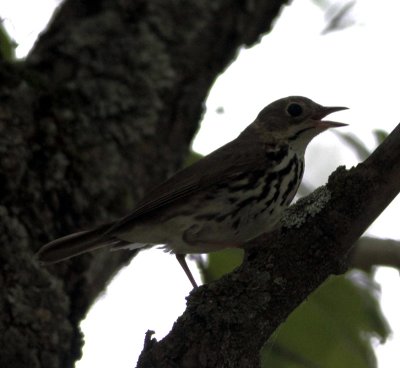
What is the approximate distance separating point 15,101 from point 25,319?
1085mm

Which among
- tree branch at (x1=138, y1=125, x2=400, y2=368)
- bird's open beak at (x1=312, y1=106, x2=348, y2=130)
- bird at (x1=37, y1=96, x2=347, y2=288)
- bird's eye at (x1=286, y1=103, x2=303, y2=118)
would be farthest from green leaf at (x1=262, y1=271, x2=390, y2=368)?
bird's eye at (x1=286, y1=103, x2=303, y2=118)

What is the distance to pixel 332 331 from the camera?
407 centimetres

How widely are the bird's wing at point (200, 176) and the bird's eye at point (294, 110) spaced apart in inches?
14.8

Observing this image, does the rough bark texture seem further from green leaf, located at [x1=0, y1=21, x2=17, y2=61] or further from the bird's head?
the bird's head

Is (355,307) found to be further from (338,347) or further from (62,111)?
(62,111)

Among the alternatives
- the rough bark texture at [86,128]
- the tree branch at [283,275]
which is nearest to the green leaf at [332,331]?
the tree branch at [283,275]

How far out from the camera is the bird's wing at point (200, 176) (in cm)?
472

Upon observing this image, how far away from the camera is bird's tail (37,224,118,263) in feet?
13.2

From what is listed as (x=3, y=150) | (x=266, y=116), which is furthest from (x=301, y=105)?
(x=3, y=150)

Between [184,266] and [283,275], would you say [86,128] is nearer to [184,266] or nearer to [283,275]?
[184,266]

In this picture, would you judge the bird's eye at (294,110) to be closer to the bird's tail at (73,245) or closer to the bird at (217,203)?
the bird at (217,203)

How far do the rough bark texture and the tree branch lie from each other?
1003mm

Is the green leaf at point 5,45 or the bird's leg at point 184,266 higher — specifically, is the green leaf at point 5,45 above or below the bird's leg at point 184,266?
above

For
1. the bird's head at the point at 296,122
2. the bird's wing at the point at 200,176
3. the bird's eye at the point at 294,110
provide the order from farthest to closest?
1. the bird's eye at the point at 294,110
2. the bird's head at the point at 296,122
3. the bird's wing at the point at 200,176
